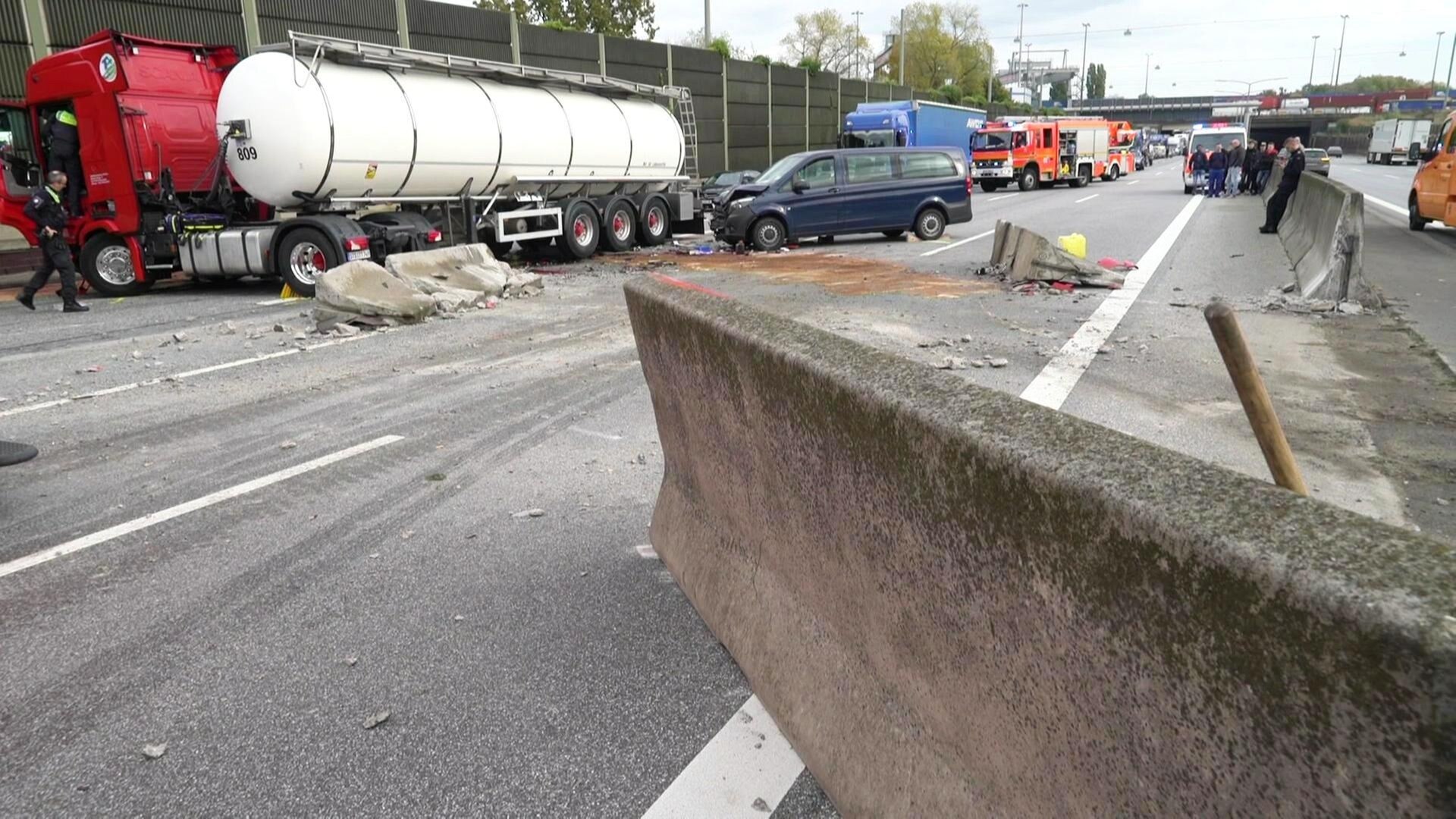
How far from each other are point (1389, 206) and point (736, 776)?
100 ft

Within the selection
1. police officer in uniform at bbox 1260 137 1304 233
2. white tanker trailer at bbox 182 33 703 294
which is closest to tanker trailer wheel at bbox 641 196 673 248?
white tanker trailer at bbox 182 33 703 294

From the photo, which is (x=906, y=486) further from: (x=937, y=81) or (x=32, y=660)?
(x=937, y=81)

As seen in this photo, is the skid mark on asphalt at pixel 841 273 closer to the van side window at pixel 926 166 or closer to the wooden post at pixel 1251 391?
the van side window at pixel 926 166

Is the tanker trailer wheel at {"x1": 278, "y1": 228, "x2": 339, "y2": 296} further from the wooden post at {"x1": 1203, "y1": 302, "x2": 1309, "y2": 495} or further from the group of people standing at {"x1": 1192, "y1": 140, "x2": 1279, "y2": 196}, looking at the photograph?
the group of people standing at {"x1": 1192, "y1": 140, "x2": 1279, "y2": 196}

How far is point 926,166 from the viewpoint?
19.8 m

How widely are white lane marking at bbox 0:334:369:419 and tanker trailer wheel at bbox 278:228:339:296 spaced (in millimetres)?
3488

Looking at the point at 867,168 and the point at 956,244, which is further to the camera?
the point at 867,168

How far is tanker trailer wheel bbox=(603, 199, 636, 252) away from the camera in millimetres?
18431

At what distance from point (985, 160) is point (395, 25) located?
26.2m

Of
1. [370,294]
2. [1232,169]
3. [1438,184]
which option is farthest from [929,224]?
[1232,169]

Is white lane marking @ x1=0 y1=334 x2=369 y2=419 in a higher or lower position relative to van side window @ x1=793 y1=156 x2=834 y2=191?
lower

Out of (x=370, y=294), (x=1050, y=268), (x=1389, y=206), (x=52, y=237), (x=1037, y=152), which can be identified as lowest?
(x=1389, y=206)

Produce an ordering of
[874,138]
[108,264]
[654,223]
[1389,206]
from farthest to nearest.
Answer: [874,138] → [1389,206] → [654,223] → [108,264]

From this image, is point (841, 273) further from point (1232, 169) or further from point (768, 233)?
point (1232, 169)
